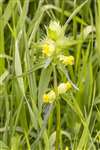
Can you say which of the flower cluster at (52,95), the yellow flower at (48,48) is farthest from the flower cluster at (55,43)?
the flower cluster at (52,95)

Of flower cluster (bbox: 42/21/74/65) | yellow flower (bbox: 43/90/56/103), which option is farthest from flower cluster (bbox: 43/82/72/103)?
flower cluster (bbox: 42/21/74/65)

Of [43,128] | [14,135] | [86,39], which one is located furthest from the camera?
[86,39]

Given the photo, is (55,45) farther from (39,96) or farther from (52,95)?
(39,96)

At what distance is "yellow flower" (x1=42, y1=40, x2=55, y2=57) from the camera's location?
1.73 metres

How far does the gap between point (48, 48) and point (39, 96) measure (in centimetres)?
39

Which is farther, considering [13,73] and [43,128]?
[13,73]

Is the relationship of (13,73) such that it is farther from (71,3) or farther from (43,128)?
Answer: (71,3)

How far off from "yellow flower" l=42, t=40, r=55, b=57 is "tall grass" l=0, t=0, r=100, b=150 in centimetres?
10

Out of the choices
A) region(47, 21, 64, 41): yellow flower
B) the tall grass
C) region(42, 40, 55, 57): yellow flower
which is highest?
region(47, 21, 64, 41): yellow flower

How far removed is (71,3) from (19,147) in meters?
0.95

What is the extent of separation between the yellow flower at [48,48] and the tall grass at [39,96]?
10 cm

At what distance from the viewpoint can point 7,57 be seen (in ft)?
7.41

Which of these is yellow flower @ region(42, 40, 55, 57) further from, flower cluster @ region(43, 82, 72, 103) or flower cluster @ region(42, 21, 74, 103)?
flower cluster @ region(43, 82, 72, 103)

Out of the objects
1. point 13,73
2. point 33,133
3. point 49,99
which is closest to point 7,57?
point 13,73
